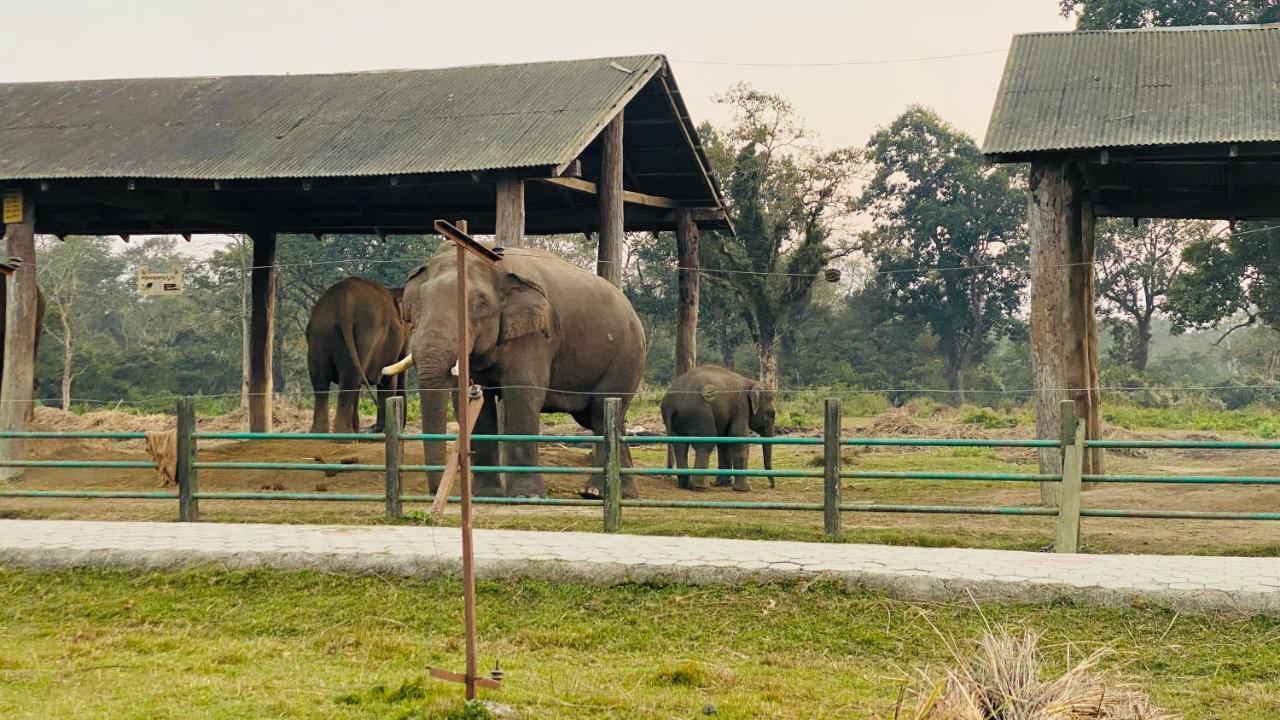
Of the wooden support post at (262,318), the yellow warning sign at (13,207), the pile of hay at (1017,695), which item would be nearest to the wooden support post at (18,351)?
the yellow warning sign at (13,207)

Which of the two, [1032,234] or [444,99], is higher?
[444,99]

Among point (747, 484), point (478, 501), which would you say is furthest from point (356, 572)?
point (747, 484)

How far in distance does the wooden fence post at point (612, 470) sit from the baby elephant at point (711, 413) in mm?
4787

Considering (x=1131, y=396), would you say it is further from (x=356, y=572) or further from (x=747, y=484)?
(x=356, y=572)

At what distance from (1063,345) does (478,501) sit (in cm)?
673

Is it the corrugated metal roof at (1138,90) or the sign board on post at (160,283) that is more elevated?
the corrugated metal roof at (1138,90)

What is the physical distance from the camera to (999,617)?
311 inches

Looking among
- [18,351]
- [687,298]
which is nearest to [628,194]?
[687,298]

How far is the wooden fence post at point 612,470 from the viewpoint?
10.8m

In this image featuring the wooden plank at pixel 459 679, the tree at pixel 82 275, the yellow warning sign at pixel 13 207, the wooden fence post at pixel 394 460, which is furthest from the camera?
the tree at pixel 82 275

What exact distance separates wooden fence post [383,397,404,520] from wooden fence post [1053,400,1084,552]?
16.4 feet

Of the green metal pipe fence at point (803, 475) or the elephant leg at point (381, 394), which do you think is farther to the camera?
the elephant leg at point (381, 394)

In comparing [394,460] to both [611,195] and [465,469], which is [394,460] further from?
[611,195]

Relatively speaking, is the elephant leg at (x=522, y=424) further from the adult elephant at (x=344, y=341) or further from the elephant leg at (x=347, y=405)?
the elephant leg at (x=347, y=405)
